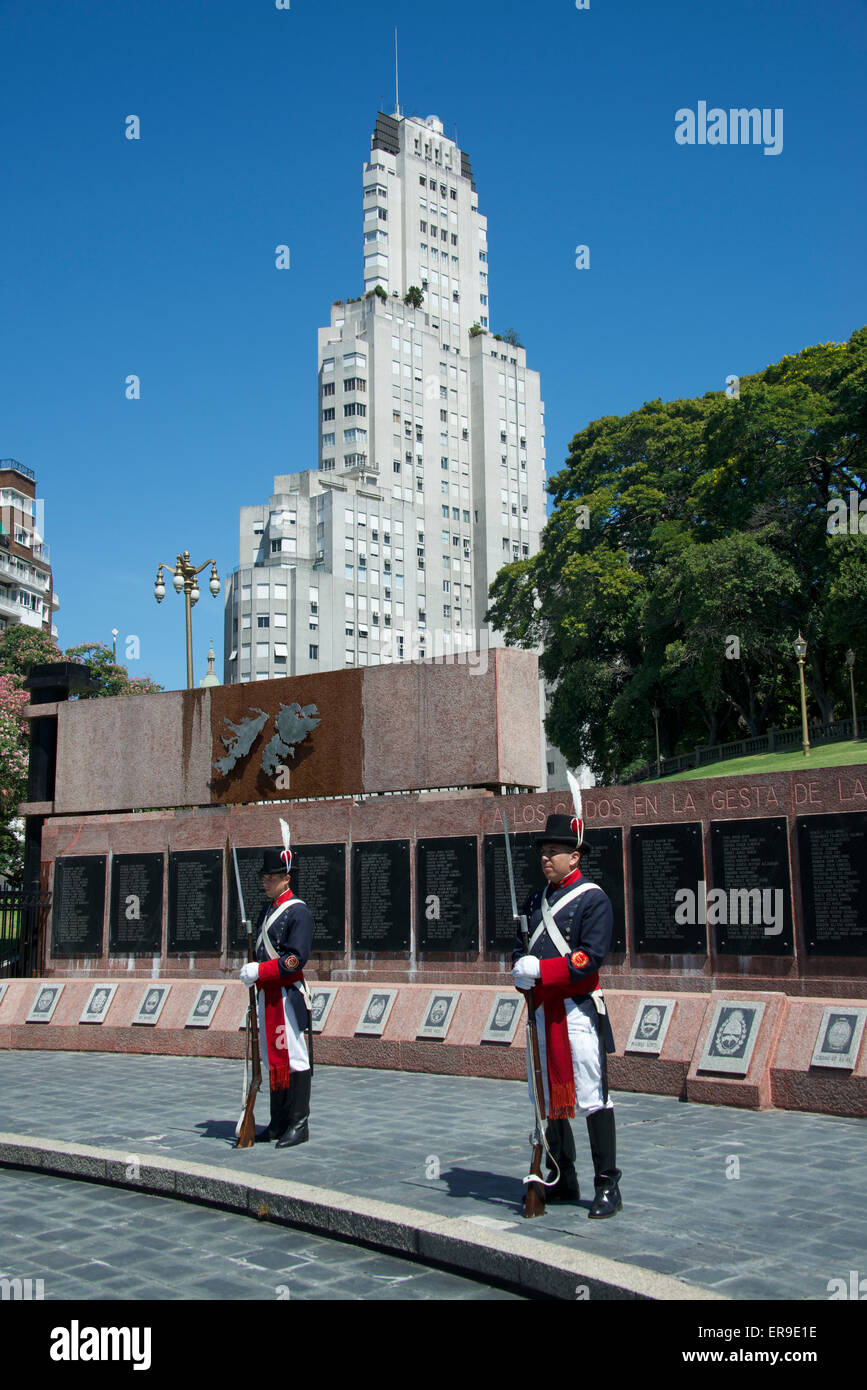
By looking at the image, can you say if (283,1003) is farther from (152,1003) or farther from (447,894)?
(152,1003)

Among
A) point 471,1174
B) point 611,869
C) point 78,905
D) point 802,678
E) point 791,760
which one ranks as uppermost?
point 802,678

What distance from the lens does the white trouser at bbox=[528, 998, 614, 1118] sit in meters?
6.77

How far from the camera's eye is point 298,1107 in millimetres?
8703

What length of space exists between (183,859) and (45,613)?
81.7 meters

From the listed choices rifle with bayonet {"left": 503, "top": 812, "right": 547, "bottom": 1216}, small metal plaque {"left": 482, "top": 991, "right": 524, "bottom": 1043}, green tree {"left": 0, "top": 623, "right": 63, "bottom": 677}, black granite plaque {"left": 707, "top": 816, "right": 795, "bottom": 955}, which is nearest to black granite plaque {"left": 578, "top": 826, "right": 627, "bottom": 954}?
black granite plaque {"left": 707, "top": 816, "right": 795, "bottom": 955}

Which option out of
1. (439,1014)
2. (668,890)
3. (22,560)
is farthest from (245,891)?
(22,560)

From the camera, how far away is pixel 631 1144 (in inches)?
327

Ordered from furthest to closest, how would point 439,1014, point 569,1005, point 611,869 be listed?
point 611,869
point 439,1014
point 569,1005

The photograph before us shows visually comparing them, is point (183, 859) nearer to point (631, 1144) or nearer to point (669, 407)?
point (631, 1144)

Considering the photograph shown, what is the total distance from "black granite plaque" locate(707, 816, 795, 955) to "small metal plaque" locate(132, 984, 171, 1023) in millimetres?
6393

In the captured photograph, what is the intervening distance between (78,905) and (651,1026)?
894 centimetres
